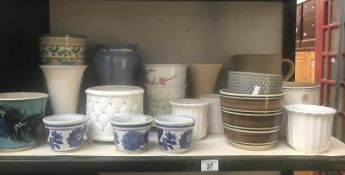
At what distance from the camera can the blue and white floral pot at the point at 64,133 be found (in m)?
0.54

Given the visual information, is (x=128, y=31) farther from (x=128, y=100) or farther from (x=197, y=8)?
(x=128, y=100)

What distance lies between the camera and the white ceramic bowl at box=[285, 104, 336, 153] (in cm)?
55

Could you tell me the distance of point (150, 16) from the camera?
840 millimetres

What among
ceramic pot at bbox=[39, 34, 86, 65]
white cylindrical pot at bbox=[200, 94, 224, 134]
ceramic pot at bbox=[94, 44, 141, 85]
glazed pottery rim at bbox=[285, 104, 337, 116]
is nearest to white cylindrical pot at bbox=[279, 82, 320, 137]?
glazed pottery rim at bbox=[285, 104, 337, 116]

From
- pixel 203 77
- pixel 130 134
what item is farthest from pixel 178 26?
pixel 130 134

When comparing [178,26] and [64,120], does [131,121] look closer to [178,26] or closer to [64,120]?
[64,120]

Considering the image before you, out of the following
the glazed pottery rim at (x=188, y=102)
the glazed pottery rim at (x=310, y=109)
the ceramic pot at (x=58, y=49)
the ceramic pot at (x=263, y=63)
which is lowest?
the glazed pottery rim at (x=310, y=109)

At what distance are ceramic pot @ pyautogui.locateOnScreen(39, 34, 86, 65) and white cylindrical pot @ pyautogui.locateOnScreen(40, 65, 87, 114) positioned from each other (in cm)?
3

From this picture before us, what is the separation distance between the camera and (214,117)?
68 cm

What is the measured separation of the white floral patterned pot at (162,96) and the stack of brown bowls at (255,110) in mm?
148

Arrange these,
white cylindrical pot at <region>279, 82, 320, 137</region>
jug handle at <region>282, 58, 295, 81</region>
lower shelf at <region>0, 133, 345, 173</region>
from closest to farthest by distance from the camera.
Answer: lower shelf at <region>0, 133, 345, 173</region>, white cylindrical pot at <region>279, 82, 320, 137</region>, jug handle at <region>282, 58, 295, 81</region>

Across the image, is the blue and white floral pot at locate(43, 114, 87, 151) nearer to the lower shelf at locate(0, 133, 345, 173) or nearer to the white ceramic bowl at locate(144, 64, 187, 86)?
the lower shelf at locate(0, 133, 345, 173)

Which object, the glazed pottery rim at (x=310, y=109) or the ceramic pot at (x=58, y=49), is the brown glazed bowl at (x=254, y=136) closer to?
the glazed pottery rim at (x=310, y=109)

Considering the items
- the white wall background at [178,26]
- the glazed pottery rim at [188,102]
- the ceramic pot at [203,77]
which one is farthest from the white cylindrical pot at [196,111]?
the white wall background at [178,26]
